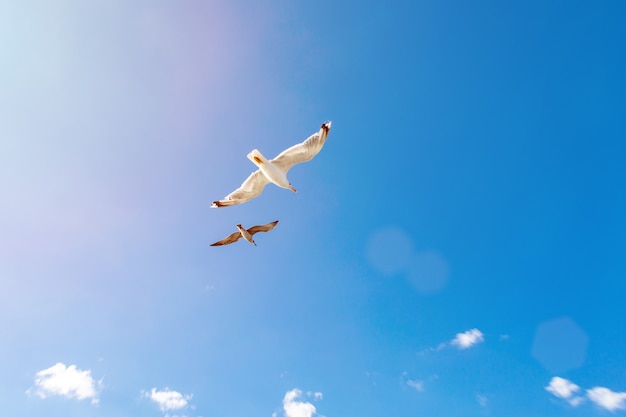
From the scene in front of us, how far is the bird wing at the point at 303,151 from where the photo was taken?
14.1m

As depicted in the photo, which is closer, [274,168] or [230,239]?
[274,168]

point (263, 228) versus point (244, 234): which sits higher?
point (263, 228)

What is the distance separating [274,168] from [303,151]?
48.9 inches

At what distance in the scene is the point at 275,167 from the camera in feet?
49.0

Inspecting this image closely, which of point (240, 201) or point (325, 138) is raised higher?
point (325, 138)

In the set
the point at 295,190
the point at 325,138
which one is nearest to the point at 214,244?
the point at 295,190

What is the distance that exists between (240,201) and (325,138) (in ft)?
13.4

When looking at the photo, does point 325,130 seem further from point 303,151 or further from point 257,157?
point 257,157

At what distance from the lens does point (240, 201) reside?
1580 centimetres

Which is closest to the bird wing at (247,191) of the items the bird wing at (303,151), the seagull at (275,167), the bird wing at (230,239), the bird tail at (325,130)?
the seagull at (275,167)

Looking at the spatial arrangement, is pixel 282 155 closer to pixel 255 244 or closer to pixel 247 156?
pixel 247 156

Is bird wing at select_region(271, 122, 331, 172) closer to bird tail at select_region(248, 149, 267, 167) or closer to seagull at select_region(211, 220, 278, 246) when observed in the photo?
bird tail at select_region(248, 149, 267, 167)

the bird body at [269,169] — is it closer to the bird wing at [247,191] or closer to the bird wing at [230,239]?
the bird wing at [247,191]

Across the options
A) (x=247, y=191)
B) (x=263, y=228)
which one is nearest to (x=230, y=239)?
(x=263, y=228)
